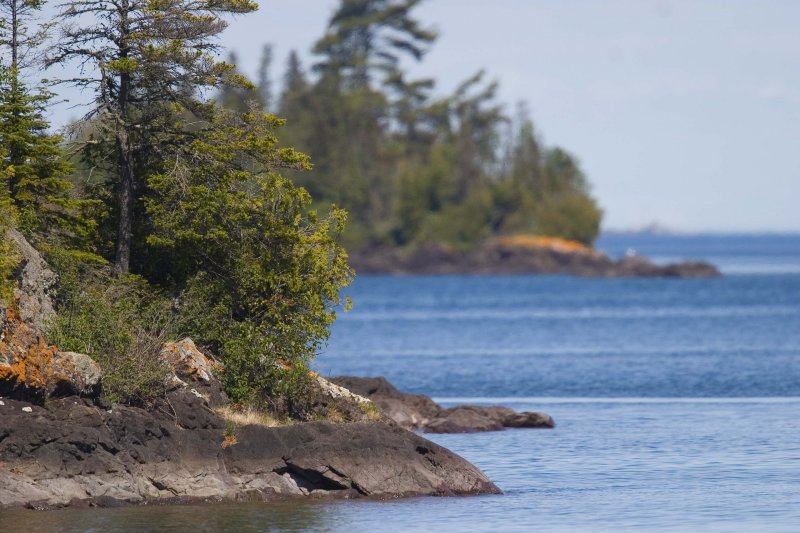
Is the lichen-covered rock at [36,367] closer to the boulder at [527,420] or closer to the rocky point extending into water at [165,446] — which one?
the rocky point extending into water at [165,446]

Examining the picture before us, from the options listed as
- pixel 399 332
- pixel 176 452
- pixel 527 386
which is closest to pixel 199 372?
pixel 176 452

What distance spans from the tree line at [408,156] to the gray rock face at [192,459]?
144 m

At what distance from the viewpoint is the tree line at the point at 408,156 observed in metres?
181

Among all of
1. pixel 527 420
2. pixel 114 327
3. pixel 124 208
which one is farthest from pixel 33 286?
pixel 527 420

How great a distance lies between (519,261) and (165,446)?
153 meters

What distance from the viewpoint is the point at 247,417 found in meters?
Answer: 33.8

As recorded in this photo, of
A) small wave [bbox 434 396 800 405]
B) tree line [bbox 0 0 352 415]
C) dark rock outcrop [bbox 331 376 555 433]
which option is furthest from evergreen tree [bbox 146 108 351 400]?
small wave [bbox 434 396 800 405]

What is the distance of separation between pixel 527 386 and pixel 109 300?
2944cm

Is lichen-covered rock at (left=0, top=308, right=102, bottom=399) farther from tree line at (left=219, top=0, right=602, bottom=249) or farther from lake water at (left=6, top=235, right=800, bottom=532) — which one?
tree line at (left=219, top=0, right=602, bottom=249)

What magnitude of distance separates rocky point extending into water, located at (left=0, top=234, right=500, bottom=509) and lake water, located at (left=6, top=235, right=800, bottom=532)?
0.76m

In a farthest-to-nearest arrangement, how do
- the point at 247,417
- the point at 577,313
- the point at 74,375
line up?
the point at 577,313, the point at 247,417, the point at 74,375

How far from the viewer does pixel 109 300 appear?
115 ft

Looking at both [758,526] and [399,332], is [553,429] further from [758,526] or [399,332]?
[399,332]

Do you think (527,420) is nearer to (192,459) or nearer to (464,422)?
(464,422)
